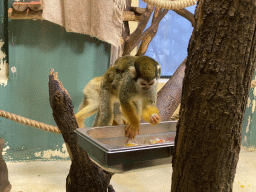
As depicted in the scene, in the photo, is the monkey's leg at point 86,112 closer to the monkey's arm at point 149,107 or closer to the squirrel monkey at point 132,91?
the squirrel monkey at point 132,91

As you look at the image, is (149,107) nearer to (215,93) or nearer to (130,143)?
(130,143)

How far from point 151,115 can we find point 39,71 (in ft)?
6.10

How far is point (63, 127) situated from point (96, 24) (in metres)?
1.10

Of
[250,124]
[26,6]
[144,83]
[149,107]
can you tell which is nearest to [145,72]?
[144,83]

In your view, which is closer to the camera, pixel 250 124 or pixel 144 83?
pixel 144 83

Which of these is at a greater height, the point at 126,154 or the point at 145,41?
the point at 145,41

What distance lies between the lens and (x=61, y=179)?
9.49ft

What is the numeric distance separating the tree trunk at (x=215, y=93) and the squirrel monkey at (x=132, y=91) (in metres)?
0.70

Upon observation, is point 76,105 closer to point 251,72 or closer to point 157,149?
point 157,149

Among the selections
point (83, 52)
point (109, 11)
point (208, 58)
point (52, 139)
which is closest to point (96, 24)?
point (109, 11)

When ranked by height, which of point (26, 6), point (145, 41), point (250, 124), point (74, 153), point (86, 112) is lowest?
point (250, 124)

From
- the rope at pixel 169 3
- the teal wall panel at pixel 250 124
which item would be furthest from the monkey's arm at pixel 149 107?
the teal wall panel at pixel 250 124

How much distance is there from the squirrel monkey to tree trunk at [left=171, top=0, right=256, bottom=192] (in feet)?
2.28

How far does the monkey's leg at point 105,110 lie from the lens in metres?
1.76
